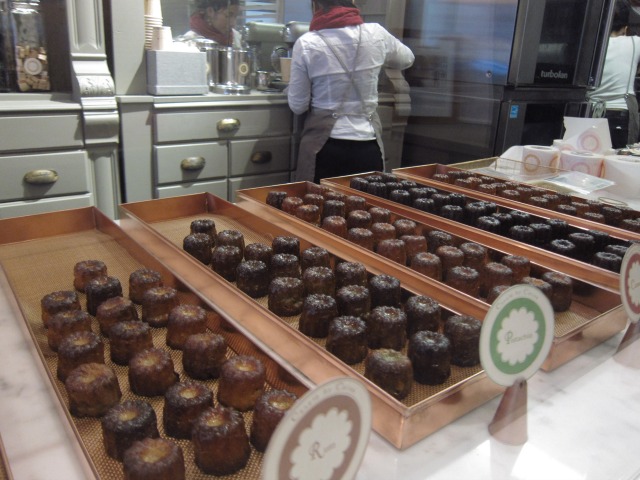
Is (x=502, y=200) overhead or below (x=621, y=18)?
below

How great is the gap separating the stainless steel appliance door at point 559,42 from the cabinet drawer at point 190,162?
1813mm

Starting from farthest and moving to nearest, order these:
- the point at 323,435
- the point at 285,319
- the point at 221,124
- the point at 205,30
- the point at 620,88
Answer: the point at 620,88
the point at 205,30
the point at 221,124
the point at 285,319
the point at 323,435

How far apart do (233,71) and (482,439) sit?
3.18 meters

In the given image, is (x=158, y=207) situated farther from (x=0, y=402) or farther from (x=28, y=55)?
(x=28, y=55)

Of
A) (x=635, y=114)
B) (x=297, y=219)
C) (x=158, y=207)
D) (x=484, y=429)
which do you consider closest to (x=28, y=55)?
(x=158, y=207)

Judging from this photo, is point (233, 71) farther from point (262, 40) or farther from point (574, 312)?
point (574, 312)

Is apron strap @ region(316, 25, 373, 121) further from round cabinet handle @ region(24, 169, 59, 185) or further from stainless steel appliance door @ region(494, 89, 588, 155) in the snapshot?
round cabinet handle @ region(24, 169, 59, 185)

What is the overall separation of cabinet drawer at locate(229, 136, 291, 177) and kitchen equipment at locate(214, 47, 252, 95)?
13.7 inches

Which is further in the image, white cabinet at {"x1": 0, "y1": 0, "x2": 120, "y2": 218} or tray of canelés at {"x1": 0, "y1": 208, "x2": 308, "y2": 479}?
white cabinet at {"x1": 0, "y1": 0, "x2": 120, "y2": 218}

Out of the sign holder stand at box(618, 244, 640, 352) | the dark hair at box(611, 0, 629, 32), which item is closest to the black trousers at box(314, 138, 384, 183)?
the sign holder stand at box(618, 244, 640, 352)

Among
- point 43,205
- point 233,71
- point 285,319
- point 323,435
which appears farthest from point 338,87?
point 323,435

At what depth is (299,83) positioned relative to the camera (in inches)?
125

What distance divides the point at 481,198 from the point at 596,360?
3.44 ft

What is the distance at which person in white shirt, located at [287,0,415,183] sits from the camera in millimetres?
2967
